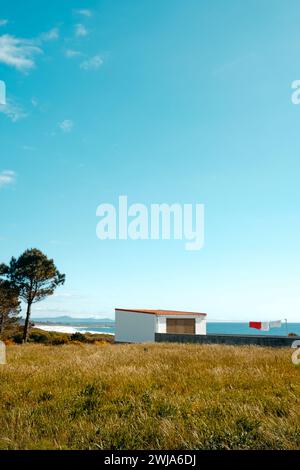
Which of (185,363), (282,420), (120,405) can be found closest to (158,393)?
Result: (120,405)

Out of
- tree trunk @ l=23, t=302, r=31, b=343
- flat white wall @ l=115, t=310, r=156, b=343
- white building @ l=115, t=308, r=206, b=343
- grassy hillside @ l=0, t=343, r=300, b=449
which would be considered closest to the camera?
grassy hillside @ l=0, t=343, r=300, b=449

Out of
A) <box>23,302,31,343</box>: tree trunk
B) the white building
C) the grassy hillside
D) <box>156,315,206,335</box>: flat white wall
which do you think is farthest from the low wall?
the grassy hillside

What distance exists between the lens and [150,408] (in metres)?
6.59

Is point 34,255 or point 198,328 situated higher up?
point 34,255

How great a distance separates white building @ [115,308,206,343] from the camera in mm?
37688

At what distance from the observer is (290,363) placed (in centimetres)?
1155

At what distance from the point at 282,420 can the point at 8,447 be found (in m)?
3.86

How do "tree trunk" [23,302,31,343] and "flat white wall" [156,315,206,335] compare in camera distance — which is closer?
"flat white wall" [156,315,206,335]

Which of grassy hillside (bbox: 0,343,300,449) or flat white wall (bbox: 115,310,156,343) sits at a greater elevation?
grassy hillside (bbox: 0,343,300,449)

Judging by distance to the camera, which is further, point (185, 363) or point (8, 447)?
point (185, 363)

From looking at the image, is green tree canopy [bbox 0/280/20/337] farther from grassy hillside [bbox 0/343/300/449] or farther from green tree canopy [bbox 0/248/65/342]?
grassy hillside [bbox 0/343/300/449]

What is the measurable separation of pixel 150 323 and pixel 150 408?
104ft
